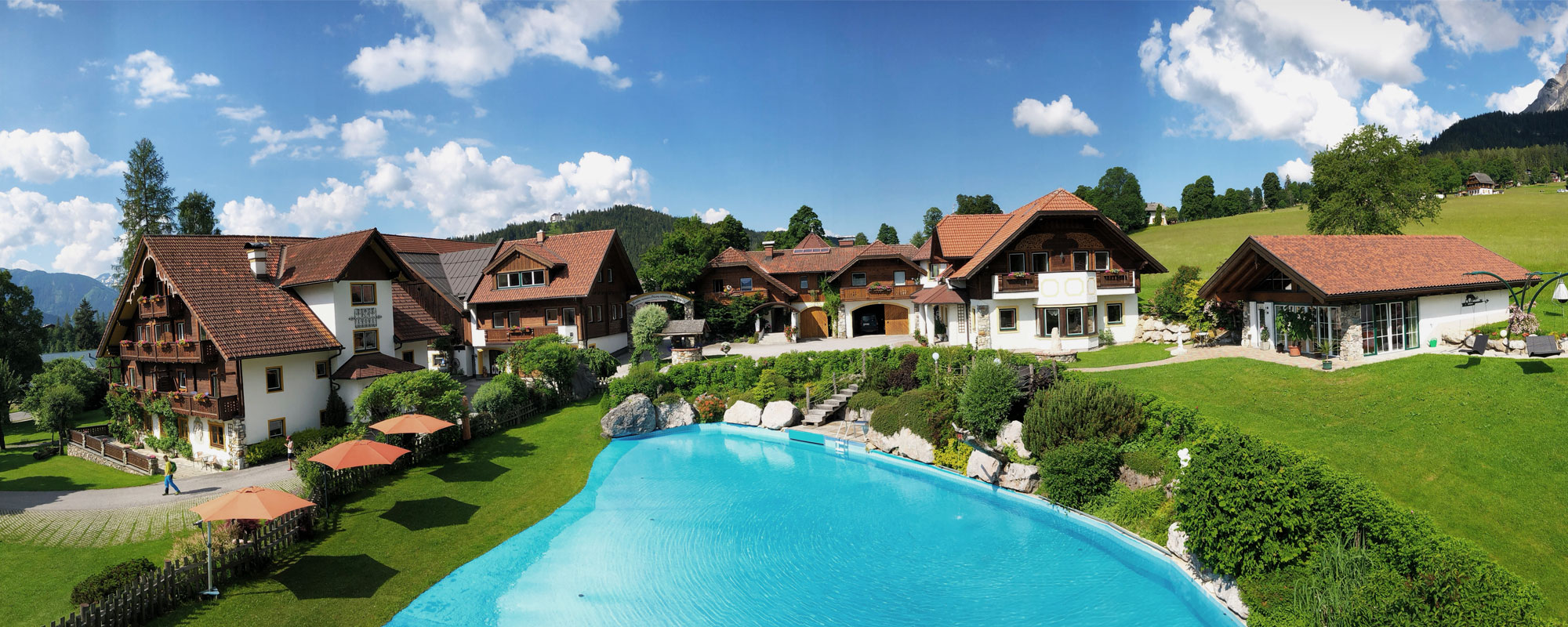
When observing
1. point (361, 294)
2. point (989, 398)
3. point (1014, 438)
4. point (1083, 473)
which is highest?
point (361, 294)

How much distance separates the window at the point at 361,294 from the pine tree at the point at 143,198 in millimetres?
26268

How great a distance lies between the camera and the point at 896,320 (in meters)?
44.7

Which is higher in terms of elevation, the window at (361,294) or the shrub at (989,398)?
the window at (361,294)

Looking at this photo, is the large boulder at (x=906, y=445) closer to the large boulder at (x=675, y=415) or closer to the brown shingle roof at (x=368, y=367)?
the large boulder at (x=675, y=415)

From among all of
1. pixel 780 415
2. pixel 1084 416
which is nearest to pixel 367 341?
pixel 780 415

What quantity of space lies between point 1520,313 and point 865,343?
25.5 metres

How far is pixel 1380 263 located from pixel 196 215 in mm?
62472

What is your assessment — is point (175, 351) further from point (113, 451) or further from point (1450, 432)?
point (1450, 432)

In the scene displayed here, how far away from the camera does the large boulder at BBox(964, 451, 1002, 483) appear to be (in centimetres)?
1758

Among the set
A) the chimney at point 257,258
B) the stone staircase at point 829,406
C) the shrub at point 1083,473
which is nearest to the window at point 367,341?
the chimney at point 257,258

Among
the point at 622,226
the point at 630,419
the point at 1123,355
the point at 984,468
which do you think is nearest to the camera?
the point at 984,468

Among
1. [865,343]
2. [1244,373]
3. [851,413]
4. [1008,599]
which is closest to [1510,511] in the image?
[1008,599]

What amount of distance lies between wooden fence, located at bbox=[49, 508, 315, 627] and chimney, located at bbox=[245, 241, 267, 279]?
1494cm

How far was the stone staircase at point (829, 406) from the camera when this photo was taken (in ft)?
83.0
